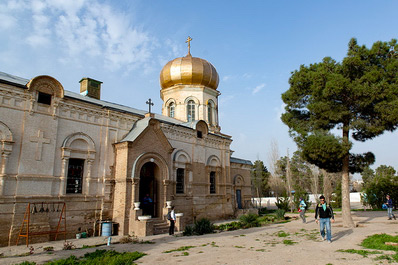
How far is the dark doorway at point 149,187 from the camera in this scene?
1576 cm

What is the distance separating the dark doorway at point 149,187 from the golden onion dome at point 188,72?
31.4 feet

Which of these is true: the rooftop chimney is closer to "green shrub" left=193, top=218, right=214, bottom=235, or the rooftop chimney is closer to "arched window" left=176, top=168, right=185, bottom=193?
"arched window" left=176, top=168, right=185, bottom=193

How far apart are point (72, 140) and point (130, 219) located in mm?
4570

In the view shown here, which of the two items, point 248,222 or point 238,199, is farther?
point 238,199

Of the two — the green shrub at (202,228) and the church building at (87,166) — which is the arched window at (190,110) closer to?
the church building at (87,166)

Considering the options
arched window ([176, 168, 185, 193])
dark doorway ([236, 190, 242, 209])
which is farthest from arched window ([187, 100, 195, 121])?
dark doorway ([236, 190, 242, 209])

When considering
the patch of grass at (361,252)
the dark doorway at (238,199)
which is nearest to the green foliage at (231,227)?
the patch of grass at (361,252)

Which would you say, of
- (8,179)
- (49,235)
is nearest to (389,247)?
(49,235)

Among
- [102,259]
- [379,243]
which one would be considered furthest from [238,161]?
[102,259]

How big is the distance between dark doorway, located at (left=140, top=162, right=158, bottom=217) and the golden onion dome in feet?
31.4

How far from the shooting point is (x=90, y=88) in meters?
17.2

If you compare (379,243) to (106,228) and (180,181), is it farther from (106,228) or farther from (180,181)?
(180,181)

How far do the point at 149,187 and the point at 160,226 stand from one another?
2.52 metres

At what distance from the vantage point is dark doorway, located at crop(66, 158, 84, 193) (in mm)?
13250
